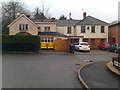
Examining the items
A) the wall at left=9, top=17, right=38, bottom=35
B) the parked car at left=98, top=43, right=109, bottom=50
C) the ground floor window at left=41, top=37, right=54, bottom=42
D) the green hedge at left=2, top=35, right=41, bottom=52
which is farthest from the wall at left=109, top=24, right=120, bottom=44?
the green hedge at left=2, top=35, right=41, bottom=52

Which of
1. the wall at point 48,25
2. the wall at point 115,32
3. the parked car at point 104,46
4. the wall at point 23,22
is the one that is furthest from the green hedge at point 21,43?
the wall at point 115,32

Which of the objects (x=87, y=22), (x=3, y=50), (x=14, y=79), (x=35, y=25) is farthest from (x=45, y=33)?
(x=14, y=79)

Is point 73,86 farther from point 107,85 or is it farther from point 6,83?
point 6,83

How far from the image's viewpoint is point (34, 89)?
453 inches

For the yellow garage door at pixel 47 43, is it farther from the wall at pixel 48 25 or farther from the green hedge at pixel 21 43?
the green hedge at pixel 21 43

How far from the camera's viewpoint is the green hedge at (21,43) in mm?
41656

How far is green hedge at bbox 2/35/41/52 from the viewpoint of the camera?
41656 mm

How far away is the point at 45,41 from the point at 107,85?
41.0 m

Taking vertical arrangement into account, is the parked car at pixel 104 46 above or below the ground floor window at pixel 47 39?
below

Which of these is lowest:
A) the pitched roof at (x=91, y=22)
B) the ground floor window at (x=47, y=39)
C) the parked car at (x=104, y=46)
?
the parked car at (x=104, y=46)

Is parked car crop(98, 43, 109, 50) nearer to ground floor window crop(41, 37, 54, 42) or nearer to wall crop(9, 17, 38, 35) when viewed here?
ground floor window crop(41, 37, 54, 42)

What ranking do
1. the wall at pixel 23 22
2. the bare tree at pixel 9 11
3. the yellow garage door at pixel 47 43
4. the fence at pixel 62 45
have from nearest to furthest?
the fence at pixel 62 45, the yellow garage door at pixel 47 43, the wall at pixel 23 22, the bare tree at pixel 9 11

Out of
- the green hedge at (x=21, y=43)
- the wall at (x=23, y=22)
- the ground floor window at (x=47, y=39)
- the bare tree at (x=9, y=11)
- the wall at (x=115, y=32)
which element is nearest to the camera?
the green hedge at (x=21, y=43)

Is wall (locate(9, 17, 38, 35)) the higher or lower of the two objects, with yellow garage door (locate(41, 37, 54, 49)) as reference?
higher
